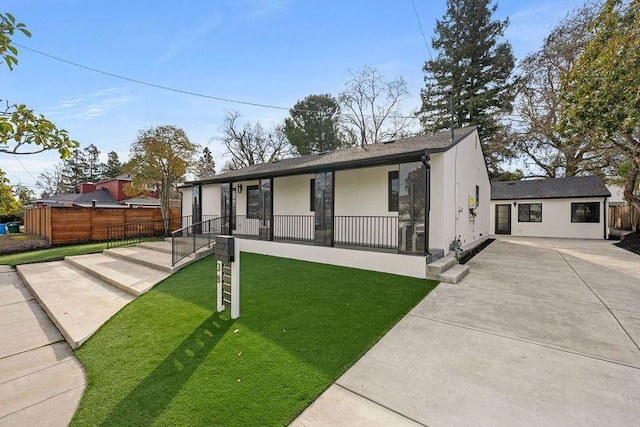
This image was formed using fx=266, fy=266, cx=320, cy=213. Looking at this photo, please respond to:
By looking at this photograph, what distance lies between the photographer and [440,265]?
19.6 ft

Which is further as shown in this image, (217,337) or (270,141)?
(270,141)

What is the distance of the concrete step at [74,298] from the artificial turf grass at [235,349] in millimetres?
313

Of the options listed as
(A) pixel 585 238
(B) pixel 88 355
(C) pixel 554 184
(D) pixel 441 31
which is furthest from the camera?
(D) pixel 441 31

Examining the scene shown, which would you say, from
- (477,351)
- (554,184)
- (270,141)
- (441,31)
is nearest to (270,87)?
(477,351)

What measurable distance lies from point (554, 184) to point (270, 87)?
16803 mm

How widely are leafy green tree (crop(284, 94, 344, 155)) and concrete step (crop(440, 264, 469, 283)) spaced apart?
18720 mm

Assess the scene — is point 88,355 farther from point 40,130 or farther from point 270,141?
point 270,141

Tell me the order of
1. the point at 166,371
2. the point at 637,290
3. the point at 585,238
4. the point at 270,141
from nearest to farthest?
1. the point at 166,371
2. the point at 637,290
3. the point at 585,238
4. the point at 270,141

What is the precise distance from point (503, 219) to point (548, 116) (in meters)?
9.00

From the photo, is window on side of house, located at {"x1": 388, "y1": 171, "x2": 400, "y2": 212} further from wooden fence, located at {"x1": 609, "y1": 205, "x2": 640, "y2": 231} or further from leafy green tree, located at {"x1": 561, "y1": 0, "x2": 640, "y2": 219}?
wooden fence, located at {"x1": 609, "y1": 205, "x2": 640, "y2": 231}

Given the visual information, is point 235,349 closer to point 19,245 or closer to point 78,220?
point 78,220

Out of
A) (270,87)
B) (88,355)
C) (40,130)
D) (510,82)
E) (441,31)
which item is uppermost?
(441,31)

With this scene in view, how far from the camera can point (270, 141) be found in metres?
26.8

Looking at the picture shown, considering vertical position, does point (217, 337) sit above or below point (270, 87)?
below
